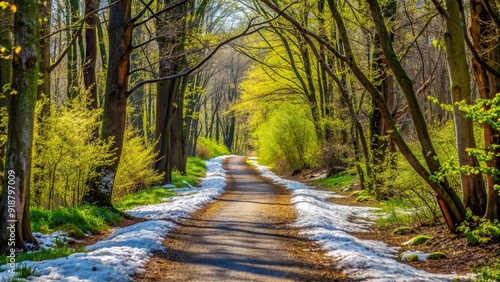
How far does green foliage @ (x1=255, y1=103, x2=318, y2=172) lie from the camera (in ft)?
89.4

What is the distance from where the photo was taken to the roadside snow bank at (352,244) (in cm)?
579

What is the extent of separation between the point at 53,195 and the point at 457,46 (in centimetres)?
930

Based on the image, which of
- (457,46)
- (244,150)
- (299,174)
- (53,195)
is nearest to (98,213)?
(53,195)

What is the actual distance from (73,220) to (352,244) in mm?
5390

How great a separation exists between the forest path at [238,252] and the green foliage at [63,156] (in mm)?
2604

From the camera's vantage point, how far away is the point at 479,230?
6.46 metres

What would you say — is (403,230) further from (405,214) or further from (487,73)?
(487,73)

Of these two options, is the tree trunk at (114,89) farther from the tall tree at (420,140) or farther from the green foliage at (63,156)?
the tall tree at (420,140)

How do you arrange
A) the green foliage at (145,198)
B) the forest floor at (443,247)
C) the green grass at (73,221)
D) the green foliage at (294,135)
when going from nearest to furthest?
1. the forest floor at (443,247)
2. the green grass at (73,221)
3. the green foliage at (145,198)
4. the green foliage at (294,135)

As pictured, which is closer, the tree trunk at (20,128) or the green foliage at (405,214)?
the tree trunk at (20,128)

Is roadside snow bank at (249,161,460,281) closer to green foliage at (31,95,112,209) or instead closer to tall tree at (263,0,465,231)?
tall tree at (263,0,465,231)

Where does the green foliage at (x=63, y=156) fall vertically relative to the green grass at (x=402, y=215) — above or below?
above

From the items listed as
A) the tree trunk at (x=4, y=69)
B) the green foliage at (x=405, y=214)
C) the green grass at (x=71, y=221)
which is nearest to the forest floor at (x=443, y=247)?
the green foliage at (x=405, y=214)

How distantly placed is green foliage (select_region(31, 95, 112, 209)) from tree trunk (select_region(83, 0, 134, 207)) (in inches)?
10.4
